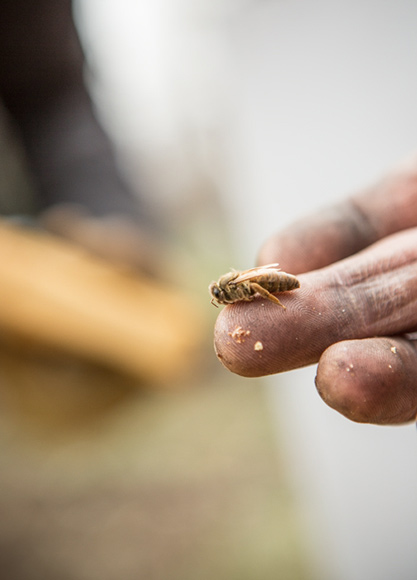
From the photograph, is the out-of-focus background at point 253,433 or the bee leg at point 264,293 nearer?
the bee leg at point 264,293

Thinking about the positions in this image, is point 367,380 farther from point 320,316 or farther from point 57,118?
point 57,118

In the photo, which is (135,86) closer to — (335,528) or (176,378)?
(176,378)

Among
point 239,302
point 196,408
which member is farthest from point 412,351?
point 196,408

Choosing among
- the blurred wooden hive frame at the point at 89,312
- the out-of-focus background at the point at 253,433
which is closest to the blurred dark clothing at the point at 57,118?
the blurred wooden hive frame at the point at 89,312

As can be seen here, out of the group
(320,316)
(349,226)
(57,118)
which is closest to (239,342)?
(320,316)

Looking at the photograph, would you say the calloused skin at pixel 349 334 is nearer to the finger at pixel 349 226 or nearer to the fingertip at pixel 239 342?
the fingertip at pixel 239 342
